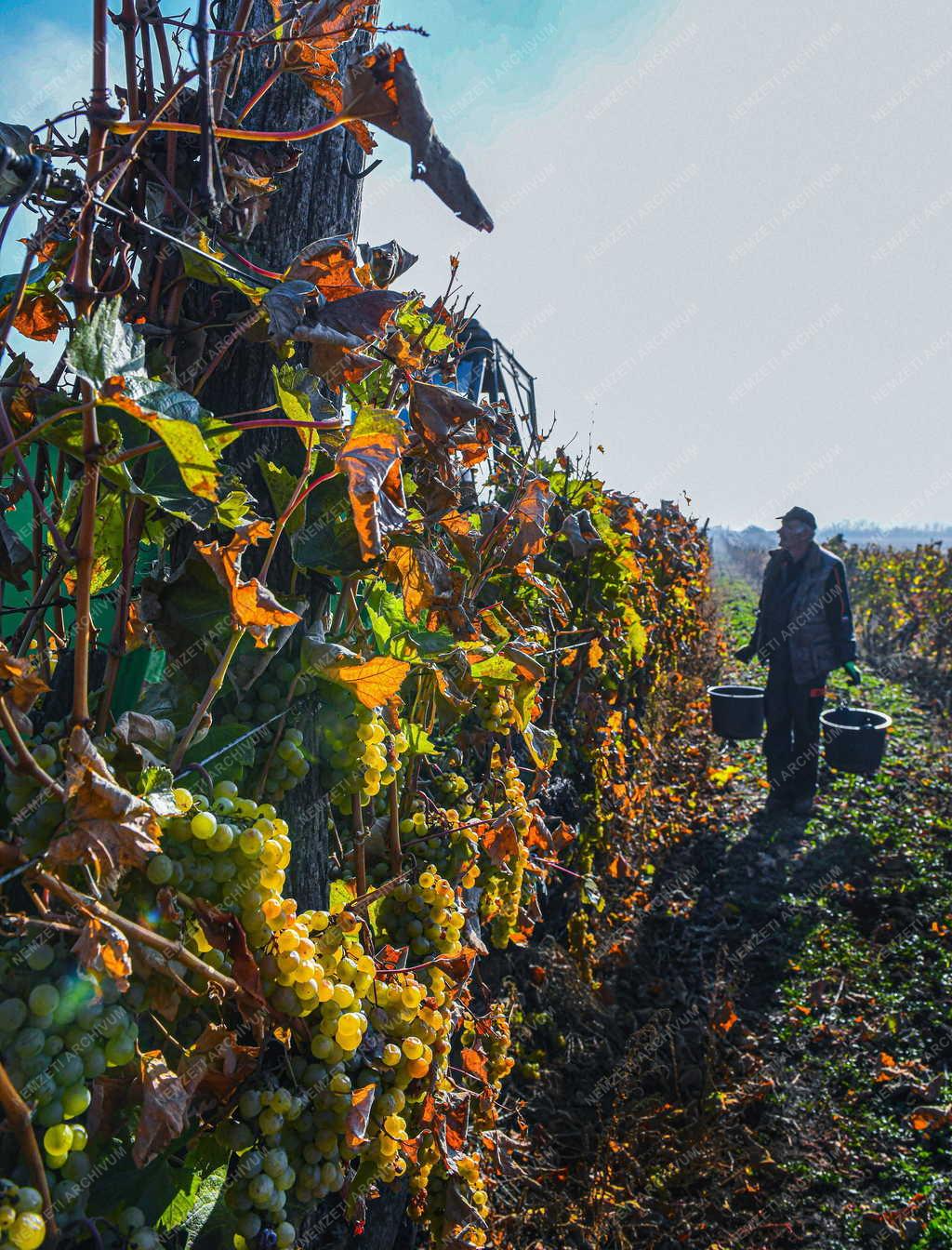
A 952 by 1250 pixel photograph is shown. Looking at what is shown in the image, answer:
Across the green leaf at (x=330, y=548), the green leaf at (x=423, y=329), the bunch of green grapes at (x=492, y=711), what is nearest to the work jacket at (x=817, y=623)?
the bunch of green grapes at (x=492, y=711)

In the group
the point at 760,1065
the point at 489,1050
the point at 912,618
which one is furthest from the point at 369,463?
the point at 912,618

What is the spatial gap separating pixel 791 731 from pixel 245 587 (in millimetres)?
6329

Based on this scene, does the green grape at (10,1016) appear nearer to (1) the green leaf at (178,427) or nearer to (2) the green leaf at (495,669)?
(1) the green leaf at (178,427)

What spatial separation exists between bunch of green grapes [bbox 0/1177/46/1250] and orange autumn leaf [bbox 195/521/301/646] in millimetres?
510

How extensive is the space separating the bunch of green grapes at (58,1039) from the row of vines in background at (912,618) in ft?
32.5

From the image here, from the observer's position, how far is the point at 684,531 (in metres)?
8.53

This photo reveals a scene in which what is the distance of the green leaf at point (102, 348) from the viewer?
0.78 metres

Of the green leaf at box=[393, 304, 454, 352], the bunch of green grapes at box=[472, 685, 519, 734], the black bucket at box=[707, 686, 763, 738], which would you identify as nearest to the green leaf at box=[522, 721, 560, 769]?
the bunch of green grapes at box=[472, 685, 519, 734]

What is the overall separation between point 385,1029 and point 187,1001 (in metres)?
0.36

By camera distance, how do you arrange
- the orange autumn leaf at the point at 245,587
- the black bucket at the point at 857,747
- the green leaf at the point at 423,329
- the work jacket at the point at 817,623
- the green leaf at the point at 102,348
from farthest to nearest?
the work jacket at the point at 817,623, the black bucket at the point at 857,747, the green leaf at the point at 423,329, the orange autumn leaf at the point at 245,587, the green leaf at the point at 102,348

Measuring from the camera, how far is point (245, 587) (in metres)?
0.90

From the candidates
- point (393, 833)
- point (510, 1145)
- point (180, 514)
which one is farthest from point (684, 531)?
point (180, 514)

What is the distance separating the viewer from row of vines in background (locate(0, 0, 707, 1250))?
776mm

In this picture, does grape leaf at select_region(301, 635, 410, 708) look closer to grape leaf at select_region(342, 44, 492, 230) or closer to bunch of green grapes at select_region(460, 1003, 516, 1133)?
grape leaf at select_region(342, 44, 492, 230)
